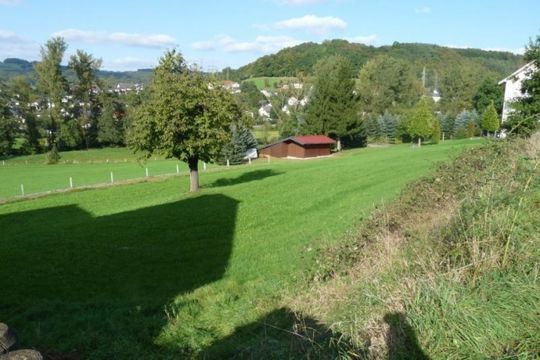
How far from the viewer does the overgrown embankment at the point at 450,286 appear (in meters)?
3.72

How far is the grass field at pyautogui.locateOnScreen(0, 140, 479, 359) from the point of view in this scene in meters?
6.70

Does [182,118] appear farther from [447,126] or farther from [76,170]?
[447,126]

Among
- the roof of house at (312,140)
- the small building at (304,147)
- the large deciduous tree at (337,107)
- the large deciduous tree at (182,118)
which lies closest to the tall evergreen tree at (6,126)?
the small building at (304,147)

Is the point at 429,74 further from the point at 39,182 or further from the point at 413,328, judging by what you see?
the point at 413,328

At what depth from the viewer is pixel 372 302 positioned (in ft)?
15.4

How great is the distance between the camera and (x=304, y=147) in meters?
50.8

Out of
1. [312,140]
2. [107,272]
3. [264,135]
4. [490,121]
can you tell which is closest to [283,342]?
[107,272]

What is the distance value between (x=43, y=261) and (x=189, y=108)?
40.2 feet

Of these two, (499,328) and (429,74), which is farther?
(429,74)

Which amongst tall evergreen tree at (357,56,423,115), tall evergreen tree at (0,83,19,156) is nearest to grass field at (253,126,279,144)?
tall evergreen tree at (357,56,423,115)

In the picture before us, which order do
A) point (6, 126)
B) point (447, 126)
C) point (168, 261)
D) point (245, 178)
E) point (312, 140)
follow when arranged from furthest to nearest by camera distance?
1. point (447, 126)
2. point (6, 126)
3. point (312, 140)
4. point (245, 178)
5. point (168, 261)


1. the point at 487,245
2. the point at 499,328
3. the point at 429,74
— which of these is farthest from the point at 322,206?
the point at 429,74

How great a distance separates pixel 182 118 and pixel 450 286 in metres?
19.9

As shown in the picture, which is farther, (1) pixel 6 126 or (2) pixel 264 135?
(2) pixel 264 135
